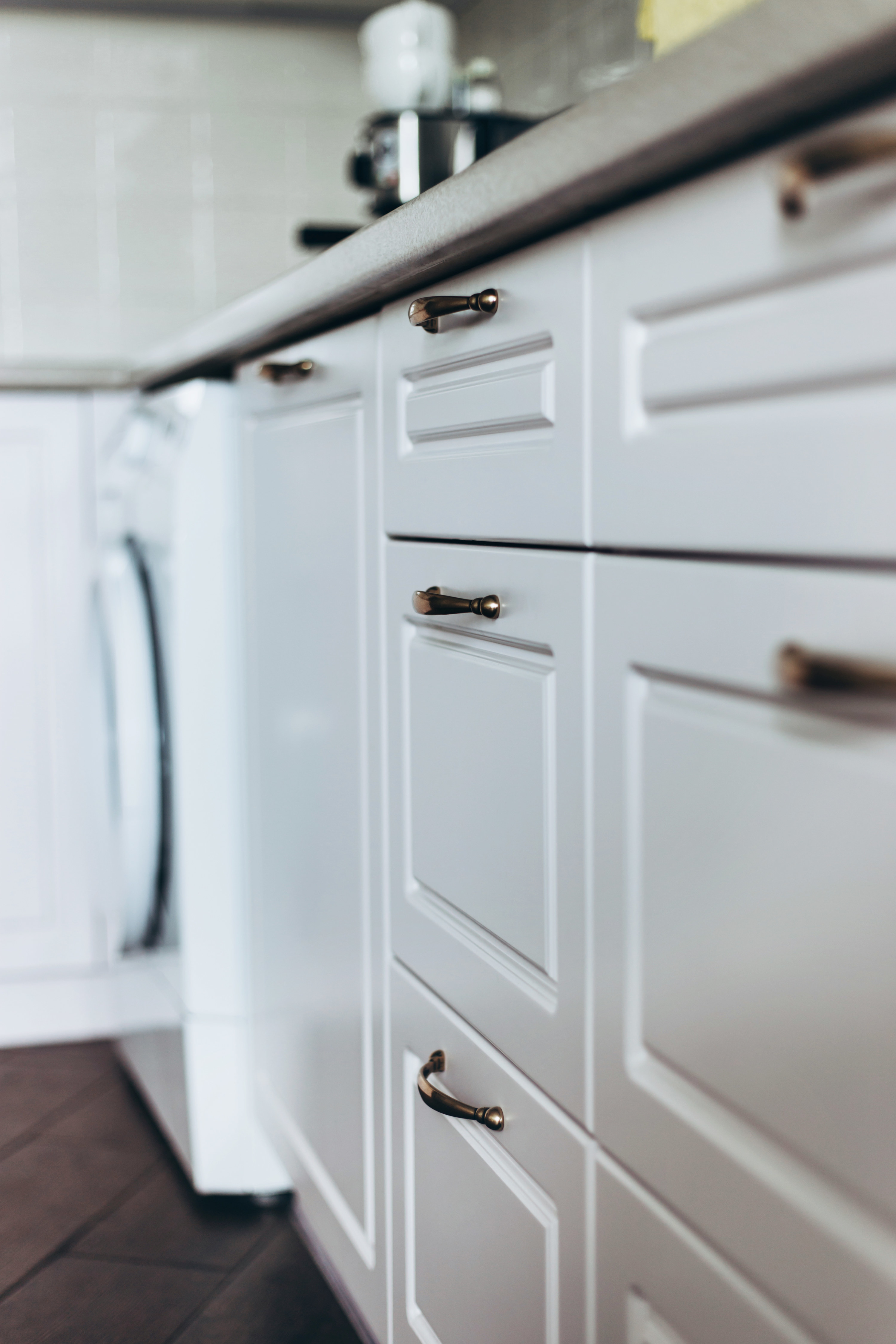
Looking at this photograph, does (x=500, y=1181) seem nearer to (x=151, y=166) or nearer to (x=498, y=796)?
(x=498, y=796)

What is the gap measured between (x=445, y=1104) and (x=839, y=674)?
0.49 meters

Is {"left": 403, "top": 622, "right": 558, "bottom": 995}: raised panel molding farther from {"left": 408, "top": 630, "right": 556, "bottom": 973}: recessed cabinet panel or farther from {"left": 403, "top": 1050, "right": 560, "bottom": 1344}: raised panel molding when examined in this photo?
{"left": 403, "top": 1050, "right": 560, "bottom": 1344}: raised panel molding

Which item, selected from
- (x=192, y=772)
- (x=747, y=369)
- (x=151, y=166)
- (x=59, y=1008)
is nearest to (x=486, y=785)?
(x=747, y=369)

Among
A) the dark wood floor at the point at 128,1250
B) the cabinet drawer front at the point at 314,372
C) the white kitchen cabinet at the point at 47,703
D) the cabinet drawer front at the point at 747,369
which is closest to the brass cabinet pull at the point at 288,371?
the cabinet drawer front at the point at 314,372

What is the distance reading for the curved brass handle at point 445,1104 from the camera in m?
0.75

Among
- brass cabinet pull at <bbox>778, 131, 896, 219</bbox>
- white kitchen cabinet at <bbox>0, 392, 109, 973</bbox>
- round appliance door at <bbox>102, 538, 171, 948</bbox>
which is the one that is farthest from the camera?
white kitchen cabinet at <bbox>0, 392, 109, 973</bbox>

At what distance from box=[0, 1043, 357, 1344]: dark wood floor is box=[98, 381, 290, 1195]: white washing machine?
0.06 metres

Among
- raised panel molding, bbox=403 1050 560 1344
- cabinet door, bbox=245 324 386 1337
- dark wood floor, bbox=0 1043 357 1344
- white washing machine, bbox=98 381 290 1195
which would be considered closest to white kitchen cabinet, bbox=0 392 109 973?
dark wood floor, bbox=0 1043 357 1344

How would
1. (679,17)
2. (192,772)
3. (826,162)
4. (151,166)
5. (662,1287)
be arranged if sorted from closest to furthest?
(826,162), (662,1287), (679,17), (192,772), (151,166)

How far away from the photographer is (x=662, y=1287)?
1.91 feet

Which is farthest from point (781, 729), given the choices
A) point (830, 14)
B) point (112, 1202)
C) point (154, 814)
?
point (112, 1202)

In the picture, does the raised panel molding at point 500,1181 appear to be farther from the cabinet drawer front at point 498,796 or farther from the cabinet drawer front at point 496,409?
the cabinet drawer front at point 496,409

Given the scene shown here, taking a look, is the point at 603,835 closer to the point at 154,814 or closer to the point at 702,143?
the point at 702,143

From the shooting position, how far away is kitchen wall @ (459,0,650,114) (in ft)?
5.33
